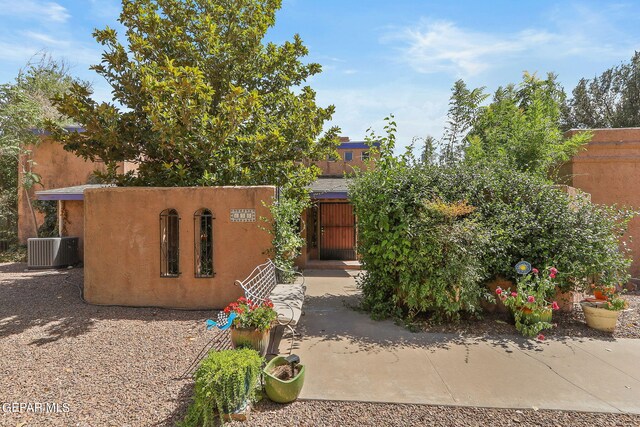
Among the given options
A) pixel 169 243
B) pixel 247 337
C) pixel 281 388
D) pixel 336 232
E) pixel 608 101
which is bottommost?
pixel 281 388

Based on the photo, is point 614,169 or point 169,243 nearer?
point 169,243

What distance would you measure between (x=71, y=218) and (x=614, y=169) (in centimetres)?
1827

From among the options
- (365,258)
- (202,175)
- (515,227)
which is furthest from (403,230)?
(202,175)

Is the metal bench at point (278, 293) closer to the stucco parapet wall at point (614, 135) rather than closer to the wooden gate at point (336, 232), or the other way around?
the wooden gate at point (336, 232)

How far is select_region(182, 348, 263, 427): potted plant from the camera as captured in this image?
2979 millimetres

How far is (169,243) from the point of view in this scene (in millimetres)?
6957

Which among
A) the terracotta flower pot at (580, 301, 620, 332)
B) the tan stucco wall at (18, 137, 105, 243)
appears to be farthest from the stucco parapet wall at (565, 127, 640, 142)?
the tan stucco wall at (18, 137, 105, 243)

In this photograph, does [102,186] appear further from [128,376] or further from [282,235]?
[128,376]

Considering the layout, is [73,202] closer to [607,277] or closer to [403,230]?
[403,230]

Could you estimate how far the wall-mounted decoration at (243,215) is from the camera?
6512mm

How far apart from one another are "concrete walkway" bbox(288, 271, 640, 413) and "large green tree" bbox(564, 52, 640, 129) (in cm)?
2344

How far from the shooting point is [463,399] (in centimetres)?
347

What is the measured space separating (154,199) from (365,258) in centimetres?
446

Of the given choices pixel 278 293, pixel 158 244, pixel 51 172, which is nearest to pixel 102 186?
pixel 51 172
